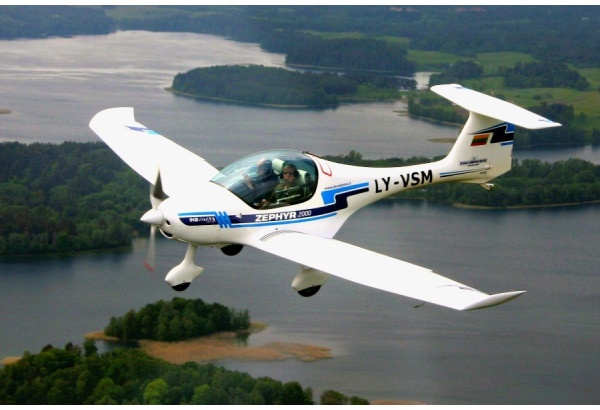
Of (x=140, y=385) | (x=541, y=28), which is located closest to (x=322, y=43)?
(x=541, y=28)

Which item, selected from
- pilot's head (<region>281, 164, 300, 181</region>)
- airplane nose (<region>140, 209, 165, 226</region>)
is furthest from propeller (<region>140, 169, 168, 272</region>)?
pilot's head (<region>281, 164, 300, 181</region>)

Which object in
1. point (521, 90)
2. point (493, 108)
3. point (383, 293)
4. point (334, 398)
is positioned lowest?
point (334, 398)

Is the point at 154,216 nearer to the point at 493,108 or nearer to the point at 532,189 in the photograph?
the point at 493,108

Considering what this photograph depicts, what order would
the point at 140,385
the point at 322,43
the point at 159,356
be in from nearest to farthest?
the point at 140,385, the point at 159,356, the point at 322,43

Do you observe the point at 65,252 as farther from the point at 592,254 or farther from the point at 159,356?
the point at 592,254

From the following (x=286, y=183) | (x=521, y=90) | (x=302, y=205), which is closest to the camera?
(x=286, y=183)

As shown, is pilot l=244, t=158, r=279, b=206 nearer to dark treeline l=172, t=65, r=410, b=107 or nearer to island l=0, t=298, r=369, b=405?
island l=0, t=298, r=369, b=405

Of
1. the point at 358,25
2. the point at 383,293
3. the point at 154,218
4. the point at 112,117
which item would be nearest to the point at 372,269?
the point at 154,218
